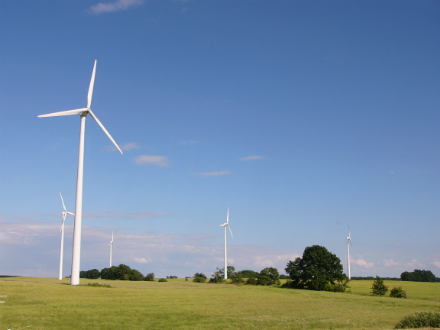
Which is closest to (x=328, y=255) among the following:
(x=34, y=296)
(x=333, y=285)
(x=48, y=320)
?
(x=333, y=285)

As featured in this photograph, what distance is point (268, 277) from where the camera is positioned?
349 feet

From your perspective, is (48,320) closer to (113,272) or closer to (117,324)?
(117,324)

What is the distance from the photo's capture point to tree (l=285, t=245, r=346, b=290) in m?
93.1

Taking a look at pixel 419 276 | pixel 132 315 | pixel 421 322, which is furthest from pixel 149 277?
pixel 419 276

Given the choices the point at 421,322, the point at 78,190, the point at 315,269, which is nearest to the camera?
the point at 421,322

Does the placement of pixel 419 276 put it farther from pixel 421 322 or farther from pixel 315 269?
pixel 421 322

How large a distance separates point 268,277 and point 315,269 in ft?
55.1

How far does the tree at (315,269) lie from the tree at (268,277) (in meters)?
9.13

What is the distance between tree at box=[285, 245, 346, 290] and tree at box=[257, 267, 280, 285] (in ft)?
30.0

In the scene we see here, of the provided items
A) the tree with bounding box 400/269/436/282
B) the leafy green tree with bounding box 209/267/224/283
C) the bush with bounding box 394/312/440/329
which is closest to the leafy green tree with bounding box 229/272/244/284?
the leafy green tree with bounding box 209/267/224/283

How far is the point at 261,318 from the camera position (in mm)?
37594

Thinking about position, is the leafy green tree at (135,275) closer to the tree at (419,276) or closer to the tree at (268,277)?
the tree at (268,277)

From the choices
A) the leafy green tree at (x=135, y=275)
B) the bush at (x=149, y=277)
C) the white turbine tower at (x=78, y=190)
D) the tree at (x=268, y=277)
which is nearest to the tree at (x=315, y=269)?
the tree at (x=268, y=277)

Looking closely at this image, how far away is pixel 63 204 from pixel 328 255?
219 ft
